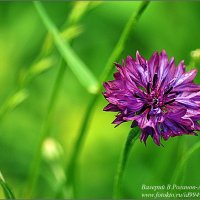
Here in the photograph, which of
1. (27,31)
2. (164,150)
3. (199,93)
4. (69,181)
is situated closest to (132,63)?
(199,93)

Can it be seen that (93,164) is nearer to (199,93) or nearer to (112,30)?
(112,30)

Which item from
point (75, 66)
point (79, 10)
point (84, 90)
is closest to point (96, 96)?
point (75, 66)

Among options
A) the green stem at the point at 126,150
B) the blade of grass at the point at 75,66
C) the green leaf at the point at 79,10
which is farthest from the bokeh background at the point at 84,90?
the green stem at the point at 126,150

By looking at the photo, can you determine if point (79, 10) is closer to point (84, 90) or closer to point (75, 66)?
point (75, 66)

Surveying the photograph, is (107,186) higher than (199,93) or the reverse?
the reverse

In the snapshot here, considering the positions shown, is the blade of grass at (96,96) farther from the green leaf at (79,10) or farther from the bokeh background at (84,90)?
the bokeh background at (84,90)

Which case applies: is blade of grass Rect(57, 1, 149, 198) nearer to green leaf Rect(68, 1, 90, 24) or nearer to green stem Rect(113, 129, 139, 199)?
green leaf Rect(68, 1, 90, 24)
